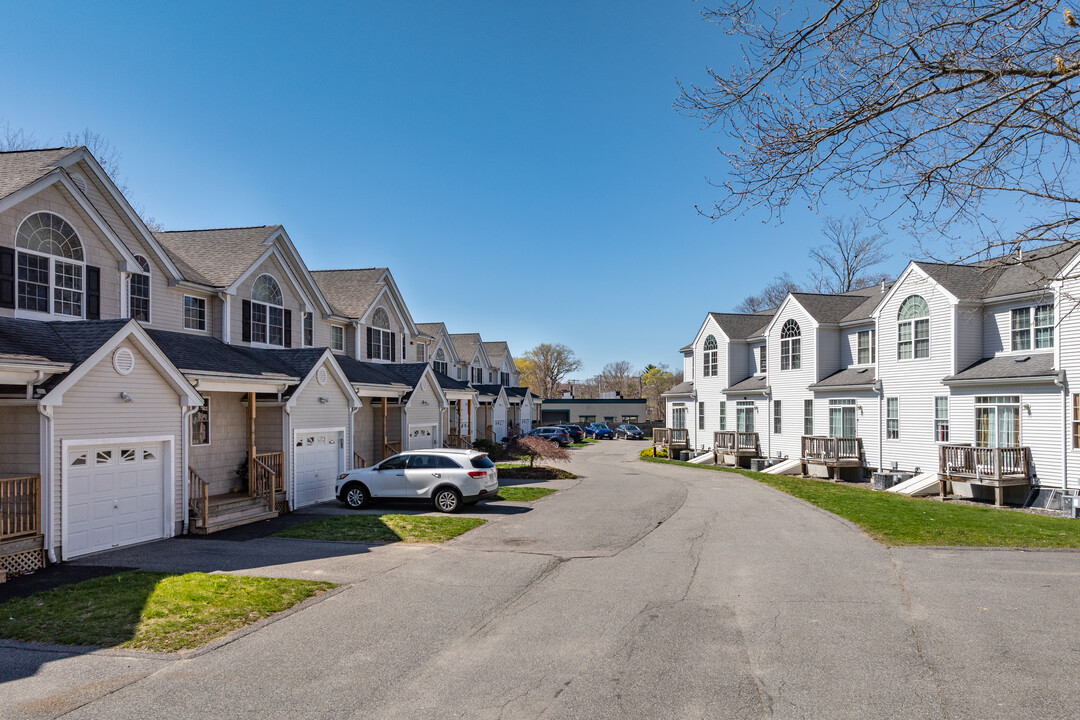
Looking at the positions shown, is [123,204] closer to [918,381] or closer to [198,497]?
[198,497]

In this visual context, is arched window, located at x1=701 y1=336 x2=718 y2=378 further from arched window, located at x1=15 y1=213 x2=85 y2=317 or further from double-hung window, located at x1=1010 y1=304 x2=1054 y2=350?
arched window, located at x1=15 y1=213 x2=85 y2=317

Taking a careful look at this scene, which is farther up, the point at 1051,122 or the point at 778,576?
the point at 1051,122

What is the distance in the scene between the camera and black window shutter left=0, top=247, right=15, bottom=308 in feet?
45.4

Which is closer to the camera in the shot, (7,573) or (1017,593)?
(1017,593)

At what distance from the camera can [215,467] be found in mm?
18719

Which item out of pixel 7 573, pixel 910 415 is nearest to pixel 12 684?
pixel 7 573

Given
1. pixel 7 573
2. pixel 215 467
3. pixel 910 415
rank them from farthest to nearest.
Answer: pixel 910 415 → pixel 215 467 → pixel 7 573

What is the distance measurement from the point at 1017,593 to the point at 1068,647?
276cm

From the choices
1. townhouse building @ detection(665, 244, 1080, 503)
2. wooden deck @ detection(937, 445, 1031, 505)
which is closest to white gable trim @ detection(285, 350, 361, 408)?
townhouse building @ detection(665, 244, 1080, 503)

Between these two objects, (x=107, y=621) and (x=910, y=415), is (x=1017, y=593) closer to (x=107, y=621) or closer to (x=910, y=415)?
(x=107, y=621)

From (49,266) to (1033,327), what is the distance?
28174mm

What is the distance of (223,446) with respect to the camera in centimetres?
1909

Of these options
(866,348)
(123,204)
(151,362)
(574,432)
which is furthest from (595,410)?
(151,362)

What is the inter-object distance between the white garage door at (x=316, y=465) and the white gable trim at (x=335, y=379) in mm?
1102
